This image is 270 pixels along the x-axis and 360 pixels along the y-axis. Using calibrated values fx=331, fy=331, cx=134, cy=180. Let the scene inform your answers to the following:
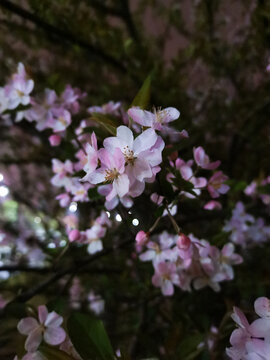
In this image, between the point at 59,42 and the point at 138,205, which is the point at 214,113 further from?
the point at 138,205

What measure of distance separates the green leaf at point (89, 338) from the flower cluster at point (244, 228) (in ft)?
1.14

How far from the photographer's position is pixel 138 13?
54.9 inches

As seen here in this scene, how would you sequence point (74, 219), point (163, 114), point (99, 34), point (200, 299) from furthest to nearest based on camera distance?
point (99, 34)
point (200, 299)
point (74, 219)
point (163, 114)

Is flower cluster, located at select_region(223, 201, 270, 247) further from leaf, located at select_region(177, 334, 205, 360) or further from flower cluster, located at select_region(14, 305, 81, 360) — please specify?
flower cluster, located at select_region(14, 305, 81, 360)

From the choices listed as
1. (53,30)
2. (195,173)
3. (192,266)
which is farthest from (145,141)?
(53,30)

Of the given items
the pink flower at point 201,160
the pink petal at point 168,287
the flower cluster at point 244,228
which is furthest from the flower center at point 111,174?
the flower cluster at point 244,228

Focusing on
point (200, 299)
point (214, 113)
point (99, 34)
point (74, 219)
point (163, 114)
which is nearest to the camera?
point (163, 114)

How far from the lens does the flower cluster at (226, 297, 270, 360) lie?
0.30 m

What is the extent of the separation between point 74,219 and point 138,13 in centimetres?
112

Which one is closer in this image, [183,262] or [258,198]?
[183,262]

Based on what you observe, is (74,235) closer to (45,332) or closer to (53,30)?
(45,332)

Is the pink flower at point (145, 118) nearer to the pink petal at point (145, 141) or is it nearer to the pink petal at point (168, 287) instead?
the pink petal at point (145, 141)

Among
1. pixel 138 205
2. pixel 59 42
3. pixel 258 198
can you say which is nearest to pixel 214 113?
pixel 258 198

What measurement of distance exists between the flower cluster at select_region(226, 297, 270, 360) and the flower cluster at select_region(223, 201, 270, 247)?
315mm
